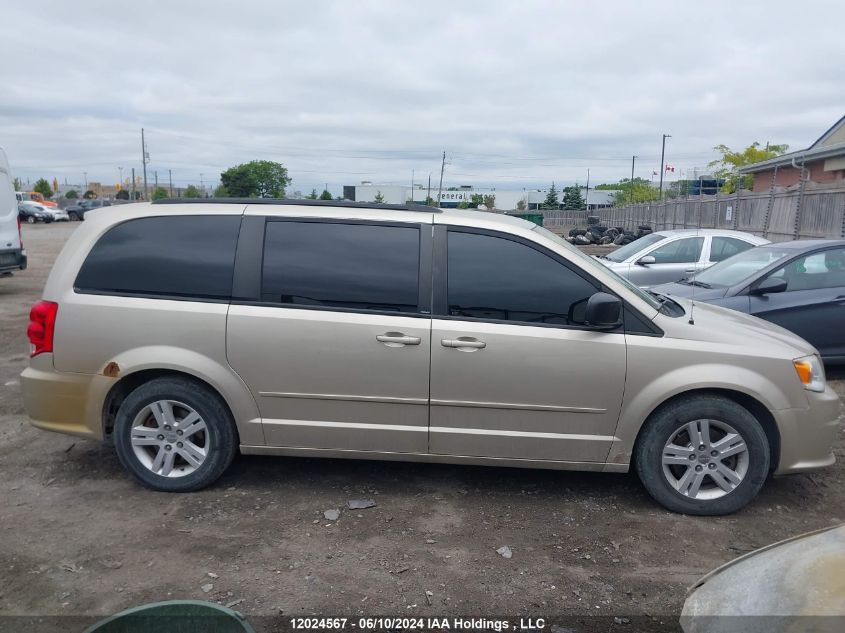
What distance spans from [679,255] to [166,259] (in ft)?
31.2

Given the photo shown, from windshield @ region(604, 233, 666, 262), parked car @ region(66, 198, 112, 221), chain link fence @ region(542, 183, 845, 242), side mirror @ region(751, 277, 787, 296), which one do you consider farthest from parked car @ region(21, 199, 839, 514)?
parked car @ region(66, 198, 112, 221)

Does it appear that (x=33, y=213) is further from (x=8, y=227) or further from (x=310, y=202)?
(x=310, y=202)

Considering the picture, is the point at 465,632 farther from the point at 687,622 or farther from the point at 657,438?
the point at 657,438

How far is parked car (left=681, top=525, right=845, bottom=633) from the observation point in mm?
2230

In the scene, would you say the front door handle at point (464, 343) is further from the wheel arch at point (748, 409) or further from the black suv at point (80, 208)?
the black suv at point (80, 208)

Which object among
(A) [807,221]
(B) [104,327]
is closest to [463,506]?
(B) [104,327]

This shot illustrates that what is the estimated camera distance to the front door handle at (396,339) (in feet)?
14.5

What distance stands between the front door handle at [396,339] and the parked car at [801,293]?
152 inches

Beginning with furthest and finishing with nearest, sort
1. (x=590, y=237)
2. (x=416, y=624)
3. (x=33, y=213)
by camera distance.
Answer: (x=33, y=213), (x=590, y=237), (x=416, y=624)

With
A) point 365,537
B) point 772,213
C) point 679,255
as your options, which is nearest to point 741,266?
point 679,255

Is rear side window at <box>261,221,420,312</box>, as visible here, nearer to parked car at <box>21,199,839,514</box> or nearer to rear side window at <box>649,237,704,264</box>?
parked car at <box>21,199,839,514</box>

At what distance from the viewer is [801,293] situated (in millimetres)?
7660

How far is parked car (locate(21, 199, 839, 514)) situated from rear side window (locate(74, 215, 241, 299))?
13 millimetres

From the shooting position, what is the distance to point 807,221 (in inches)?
614
